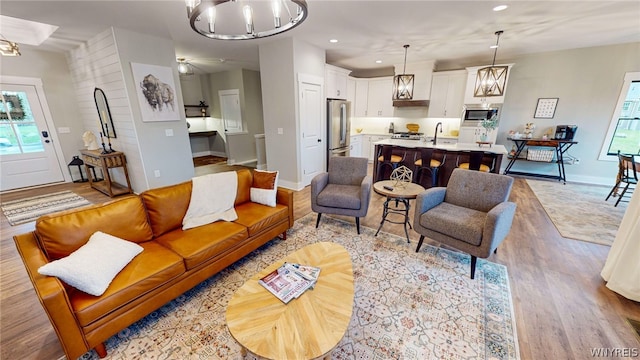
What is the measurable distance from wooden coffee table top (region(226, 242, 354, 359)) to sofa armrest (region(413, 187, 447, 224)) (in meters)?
1.18

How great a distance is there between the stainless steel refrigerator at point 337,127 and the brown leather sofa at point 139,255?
2.98m

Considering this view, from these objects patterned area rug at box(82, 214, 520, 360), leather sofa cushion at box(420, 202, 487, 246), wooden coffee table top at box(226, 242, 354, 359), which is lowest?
patterned area rug at box(82, 214, 520, 360)

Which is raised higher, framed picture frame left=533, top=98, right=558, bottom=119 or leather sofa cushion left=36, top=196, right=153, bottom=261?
framed picture frame left=533, top=98, right=558, bottom=119

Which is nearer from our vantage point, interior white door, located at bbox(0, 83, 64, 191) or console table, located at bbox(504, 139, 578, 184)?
interior white door, located at bbox(0, 83, 64, 191)

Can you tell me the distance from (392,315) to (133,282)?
1.84 m

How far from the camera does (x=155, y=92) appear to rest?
3861mm

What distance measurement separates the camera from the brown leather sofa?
1330 mm

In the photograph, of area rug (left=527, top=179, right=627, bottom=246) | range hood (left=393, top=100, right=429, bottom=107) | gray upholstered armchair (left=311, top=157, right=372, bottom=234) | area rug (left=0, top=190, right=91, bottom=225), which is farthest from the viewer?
range hood (left=393, top=100, right=429, bottom=107)

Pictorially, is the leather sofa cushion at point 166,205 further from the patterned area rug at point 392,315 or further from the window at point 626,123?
the window at point 626,123

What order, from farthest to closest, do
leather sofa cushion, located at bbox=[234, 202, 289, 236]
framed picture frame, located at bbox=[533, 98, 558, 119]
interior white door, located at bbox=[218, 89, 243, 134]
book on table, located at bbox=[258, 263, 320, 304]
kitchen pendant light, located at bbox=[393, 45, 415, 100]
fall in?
interior white door, located at bbox=[218, 89, 243, 134]
kitchen pendant light, located at bbox=[393, 45, 415, 100]
framed picture frame, located at bbox=[533, 98, 558, 119]
leather sofa cushion, located at bbox=[234, 202, 289, 236]
book on table, located at bbox=[258, 263, 320, 304]

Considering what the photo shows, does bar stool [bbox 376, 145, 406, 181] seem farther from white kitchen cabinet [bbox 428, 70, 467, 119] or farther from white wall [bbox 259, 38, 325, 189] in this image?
white kitchen cabinet [bbox 428, 70, 467, 119]

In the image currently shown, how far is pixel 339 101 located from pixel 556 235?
13.9 ft

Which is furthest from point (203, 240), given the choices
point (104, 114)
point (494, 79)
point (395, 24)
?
point (494, 79)

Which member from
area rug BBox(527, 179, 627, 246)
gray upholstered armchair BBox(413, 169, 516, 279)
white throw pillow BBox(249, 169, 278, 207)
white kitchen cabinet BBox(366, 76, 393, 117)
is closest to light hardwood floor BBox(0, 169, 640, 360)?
area rug BBox(527, 179, 627, 246)
